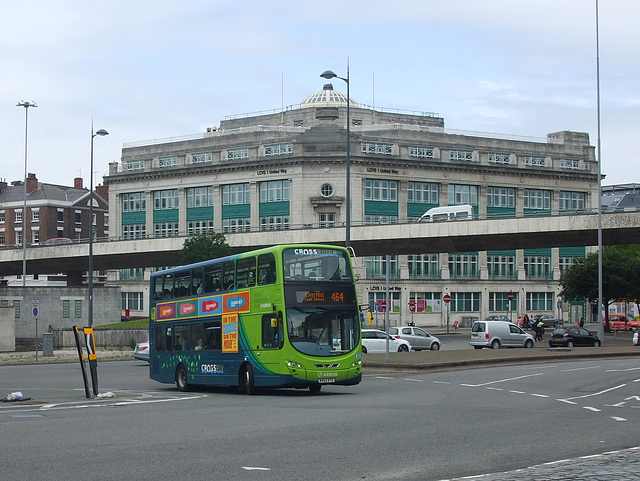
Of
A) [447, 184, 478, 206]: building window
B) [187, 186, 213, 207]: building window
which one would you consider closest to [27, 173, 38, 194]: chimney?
[187, 186, 213, 207]: building window

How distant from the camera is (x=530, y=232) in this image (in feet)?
187

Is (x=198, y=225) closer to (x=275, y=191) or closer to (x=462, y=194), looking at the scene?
(x=275, y=191)

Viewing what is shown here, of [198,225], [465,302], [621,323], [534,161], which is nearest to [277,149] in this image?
[198,225]

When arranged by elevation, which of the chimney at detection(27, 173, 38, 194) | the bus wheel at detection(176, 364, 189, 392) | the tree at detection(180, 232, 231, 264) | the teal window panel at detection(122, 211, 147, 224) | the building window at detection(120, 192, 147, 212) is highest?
the chimney at detection(27, 173, 38, 194)

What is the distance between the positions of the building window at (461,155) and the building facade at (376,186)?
0.11 m

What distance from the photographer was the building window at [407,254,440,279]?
97.6 meters

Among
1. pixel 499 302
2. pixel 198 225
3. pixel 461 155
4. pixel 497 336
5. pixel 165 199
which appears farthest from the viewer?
pixel 165 199

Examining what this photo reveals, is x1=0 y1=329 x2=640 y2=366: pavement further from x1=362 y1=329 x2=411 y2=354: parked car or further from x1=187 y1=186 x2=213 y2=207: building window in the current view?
x1=187 y1=186 x2=213 y2=207: building window

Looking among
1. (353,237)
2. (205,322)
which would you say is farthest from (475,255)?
(205,322)

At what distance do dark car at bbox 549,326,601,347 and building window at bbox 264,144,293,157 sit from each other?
4701 centimetres

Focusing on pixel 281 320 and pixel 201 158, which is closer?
pixel 281 320

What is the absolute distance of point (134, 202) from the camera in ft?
348

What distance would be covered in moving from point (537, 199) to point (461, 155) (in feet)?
34.7

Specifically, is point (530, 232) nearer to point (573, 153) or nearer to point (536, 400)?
point (536, 400)
